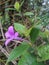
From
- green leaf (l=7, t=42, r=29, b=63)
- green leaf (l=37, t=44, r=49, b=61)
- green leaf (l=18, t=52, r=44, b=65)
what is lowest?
green leaf (l=18, t=52, r=44, b=65)

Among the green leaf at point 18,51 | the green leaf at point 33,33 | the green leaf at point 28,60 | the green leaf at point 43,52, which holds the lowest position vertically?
the green leaf at point 28,60

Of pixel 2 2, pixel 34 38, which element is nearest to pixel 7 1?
pixel 2 2

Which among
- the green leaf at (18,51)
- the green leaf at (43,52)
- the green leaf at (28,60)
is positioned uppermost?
the green leaf at (18,51)

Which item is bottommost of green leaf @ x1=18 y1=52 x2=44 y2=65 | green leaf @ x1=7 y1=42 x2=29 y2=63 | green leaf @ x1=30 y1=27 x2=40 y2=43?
green leaf @ x1=18 y1=52 x2=44 y2=65

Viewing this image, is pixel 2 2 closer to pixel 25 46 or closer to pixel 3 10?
pixel 3 10

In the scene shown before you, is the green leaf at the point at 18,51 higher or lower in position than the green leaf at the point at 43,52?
higher

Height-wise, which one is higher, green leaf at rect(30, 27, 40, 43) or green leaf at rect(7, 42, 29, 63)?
green leaf at rect(30, 27, 40, 43)

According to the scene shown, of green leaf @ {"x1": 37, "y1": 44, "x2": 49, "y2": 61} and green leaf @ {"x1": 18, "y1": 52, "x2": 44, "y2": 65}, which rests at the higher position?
green leaf @ {"x1": 37, "y1": 44, "x2": 49, "y2": 61}

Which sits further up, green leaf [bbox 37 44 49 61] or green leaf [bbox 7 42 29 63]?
green leaf [bbox 7 42 29 63]

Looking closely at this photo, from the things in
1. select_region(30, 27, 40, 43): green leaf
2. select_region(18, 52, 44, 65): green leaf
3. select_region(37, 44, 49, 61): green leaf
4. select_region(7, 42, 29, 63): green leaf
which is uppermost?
select_region(30, 27, 40, 43): green leaf

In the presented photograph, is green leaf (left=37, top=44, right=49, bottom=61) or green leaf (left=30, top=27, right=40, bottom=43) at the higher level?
green leaf (left=30, top=27, right=40, bottom=43)

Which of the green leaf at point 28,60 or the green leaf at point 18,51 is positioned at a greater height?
the green leaf at point 18,51
